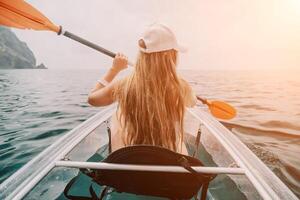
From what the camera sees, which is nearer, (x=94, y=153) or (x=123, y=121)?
(x=123, y=121)

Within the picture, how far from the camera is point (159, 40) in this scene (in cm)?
169

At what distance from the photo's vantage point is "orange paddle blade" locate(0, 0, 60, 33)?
9.74 ft

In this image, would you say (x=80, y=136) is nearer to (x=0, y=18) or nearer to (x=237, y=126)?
(x=0, y=18)

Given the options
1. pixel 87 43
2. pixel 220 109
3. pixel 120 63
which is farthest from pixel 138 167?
pixel 220 109

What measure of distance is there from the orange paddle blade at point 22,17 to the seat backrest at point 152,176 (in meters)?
2.14

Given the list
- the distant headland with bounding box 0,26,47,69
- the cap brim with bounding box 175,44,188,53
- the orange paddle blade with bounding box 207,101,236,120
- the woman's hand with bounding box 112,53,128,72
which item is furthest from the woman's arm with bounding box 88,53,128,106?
the distant headland with bounding box 0,26,47,69

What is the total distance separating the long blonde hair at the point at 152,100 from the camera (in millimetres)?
1679

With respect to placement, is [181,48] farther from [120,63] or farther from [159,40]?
[120,63]

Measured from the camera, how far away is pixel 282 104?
1318 cm

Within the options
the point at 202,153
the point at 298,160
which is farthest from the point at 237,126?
the point at 202,153

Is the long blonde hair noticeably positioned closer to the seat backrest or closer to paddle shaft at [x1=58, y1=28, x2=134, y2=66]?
the seat backrest

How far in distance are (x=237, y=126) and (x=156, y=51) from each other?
5.84 metres

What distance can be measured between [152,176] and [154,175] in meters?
0.01

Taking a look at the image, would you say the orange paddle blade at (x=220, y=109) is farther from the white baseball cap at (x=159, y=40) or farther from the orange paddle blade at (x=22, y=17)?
the orange paddle blade at (x=22, y=17)
